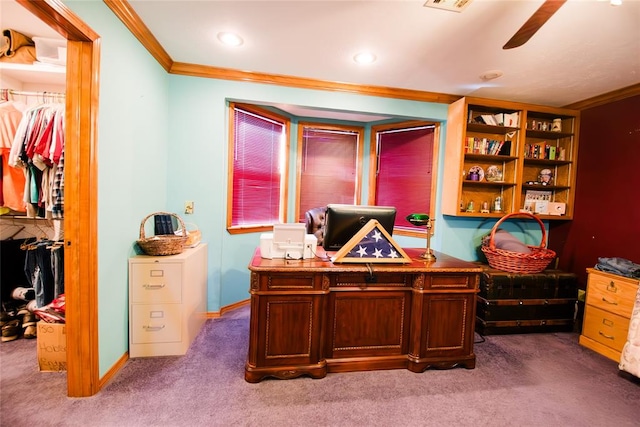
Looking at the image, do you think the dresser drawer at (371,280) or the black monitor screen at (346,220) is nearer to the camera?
the dresser drawer at (371,280)

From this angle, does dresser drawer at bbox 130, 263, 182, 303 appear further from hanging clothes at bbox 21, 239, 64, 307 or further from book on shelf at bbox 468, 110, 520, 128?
book on shelf at bbox 468, 110, 520, 128

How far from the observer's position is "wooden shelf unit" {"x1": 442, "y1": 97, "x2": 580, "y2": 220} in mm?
3023

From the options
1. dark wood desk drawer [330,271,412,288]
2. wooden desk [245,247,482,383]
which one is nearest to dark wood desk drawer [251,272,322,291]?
wooden desk [245,247,482,383]

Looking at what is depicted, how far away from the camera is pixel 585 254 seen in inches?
119

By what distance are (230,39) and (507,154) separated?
3.08 metres

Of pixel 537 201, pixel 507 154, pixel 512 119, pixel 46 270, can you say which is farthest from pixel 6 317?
pixel 537 201

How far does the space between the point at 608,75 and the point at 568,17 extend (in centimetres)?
125

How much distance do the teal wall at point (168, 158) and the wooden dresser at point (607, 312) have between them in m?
1.07

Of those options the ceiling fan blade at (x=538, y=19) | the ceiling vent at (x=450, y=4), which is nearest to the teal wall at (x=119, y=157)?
the ceiling vent at (x=450, y=4)

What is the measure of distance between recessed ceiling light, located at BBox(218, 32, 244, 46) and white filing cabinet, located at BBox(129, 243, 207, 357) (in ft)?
5.68

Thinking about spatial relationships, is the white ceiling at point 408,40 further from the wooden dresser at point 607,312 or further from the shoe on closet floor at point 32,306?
the shoe on closet floor at point 32,306

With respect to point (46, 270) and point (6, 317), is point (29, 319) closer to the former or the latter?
point (6, 317)

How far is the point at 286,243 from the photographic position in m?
1.94

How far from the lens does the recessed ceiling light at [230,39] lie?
6.86ft
